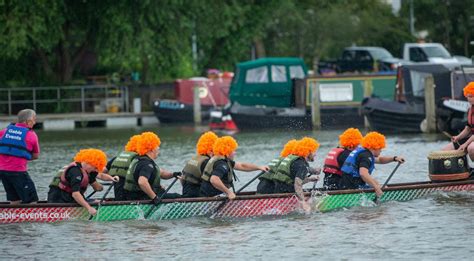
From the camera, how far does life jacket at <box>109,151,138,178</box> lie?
2025 cm

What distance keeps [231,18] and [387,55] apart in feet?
22.3

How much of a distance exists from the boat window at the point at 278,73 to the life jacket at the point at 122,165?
25.1 m

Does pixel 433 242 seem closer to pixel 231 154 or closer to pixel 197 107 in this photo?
pixel 231 154

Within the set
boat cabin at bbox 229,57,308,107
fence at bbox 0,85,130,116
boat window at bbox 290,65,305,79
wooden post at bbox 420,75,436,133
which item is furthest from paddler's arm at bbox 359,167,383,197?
fence at bbox 0,85,130,116

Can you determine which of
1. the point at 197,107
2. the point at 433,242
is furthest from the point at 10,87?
the point at 433,242

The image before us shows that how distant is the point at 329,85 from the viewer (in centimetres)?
4403

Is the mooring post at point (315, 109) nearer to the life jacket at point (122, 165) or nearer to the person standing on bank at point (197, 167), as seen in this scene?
the person standing on bank at point (197, 167)

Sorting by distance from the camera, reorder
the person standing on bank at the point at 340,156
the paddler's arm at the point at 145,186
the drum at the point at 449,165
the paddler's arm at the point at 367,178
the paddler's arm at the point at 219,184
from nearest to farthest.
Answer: the paddler's arm at the point at 145,186 < the paddler's arm at the point at 219,184 < the paddler's arm at the point at 367,178 < the person standing on bank at the point at 340,156 < the drum at the point at 449,165

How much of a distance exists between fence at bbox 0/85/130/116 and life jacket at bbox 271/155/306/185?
2759 cm

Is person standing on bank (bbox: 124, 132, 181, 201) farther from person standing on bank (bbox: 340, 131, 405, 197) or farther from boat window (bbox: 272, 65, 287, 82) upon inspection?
boat window (bbox: 272, 65, 287, 82)

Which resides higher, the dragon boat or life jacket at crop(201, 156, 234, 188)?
life jacket at crop(201, 156, 234, 188)

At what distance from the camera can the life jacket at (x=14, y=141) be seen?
2017cm

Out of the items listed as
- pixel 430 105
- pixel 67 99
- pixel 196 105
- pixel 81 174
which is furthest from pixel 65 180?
pixel 67 99

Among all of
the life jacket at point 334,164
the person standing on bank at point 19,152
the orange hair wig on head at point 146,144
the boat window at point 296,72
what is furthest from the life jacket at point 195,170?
the boat window at point 296,72
